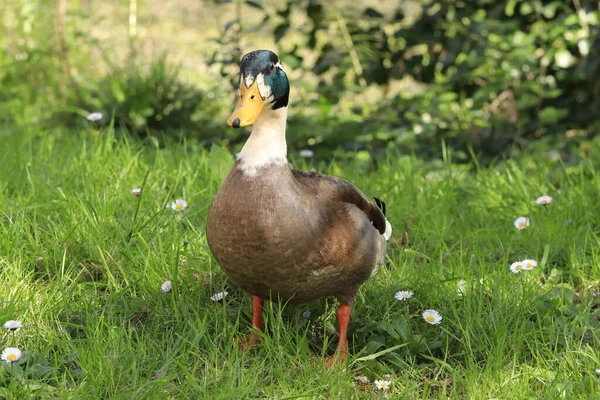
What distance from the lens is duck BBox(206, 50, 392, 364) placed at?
2.46 metres

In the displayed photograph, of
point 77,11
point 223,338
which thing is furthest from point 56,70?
point 223,338

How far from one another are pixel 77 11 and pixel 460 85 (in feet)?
9.86

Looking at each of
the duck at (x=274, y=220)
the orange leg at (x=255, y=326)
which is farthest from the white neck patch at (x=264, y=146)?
the orange leg at (x=255, y=326)

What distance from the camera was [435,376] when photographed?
2691 millimetres

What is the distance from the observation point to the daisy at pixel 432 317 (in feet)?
9.38

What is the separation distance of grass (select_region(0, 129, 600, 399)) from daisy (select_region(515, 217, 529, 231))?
0.13 feet

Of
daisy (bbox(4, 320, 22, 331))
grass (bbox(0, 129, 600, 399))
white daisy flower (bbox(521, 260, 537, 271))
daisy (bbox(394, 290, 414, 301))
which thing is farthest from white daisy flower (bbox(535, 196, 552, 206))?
daisy (bbox(4, 320, 22, 331))

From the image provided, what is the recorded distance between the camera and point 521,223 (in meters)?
3.63

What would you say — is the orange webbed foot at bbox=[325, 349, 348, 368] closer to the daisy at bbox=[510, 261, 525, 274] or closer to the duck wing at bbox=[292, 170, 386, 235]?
the duck wing at bbox=[292, 170, 386, 235]

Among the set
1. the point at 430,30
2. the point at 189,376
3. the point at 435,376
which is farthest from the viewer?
the point at 430,30

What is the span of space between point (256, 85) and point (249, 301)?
98cm

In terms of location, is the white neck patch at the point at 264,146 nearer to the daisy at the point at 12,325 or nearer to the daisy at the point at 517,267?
the daisy at the point at 12,325

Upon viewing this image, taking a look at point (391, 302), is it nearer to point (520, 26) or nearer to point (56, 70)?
point (520, 26)

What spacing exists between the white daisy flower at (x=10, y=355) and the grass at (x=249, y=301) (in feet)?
0.08
